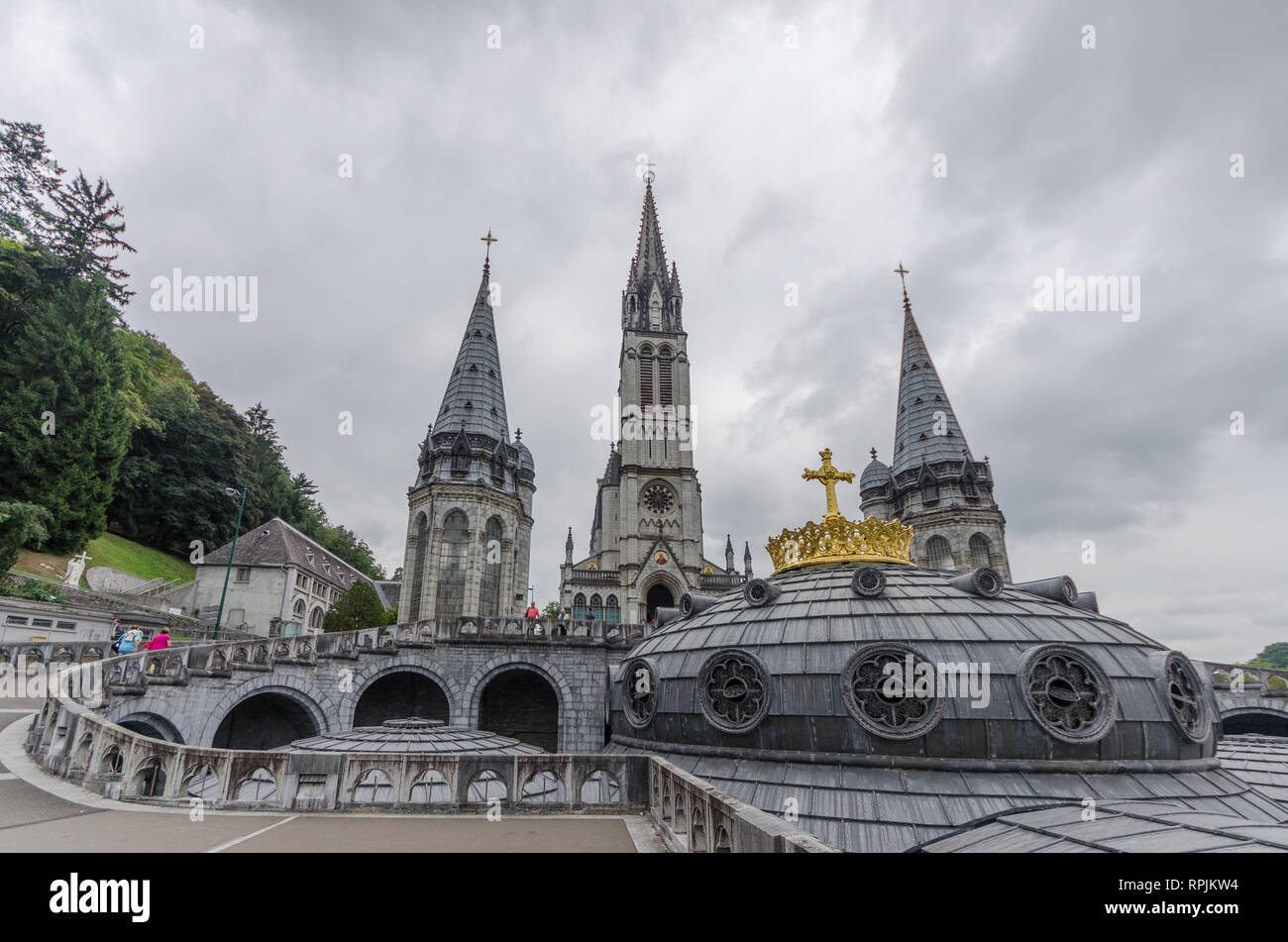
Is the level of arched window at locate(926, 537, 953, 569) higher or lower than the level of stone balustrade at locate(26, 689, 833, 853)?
higher

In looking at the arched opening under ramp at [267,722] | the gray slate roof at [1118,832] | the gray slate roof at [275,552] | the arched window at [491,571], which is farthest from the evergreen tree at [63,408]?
the gray slate roof at [1118,832]

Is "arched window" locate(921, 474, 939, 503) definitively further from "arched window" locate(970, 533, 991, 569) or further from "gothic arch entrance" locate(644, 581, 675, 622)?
"gothic arch entrance" locate(644, 581, 675, 622)

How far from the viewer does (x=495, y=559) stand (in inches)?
1278

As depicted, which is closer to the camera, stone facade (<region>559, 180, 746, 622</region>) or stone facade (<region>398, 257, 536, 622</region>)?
stone facade (<region>398, 257, 536, 622</region>)

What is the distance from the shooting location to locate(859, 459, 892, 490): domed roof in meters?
44.3

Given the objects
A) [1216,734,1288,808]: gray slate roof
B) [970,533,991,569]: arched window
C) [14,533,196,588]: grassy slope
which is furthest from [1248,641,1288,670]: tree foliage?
[14,533,196,588]: grassy slope

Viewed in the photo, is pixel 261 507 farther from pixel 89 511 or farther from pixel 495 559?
pixel 495 559

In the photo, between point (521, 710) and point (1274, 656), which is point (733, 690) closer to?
point (521, 710)

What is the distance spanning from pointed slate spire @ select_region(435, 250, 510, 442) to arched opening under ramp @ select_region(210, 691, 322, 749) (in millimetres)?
16830

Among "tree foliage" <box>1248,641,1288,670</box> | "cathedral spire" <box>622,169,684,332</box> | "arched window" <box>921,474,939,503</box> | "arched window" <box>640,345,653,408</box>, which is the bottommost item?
"tree foliage" <box>1248,641,1288,670</box>

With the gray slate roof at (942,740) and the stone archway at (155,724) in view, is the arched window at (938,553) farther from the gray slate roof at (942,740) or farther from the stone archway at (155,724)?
the stone archway at (155,724)

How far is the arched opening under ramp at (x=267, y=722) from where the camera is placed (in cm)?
2045
